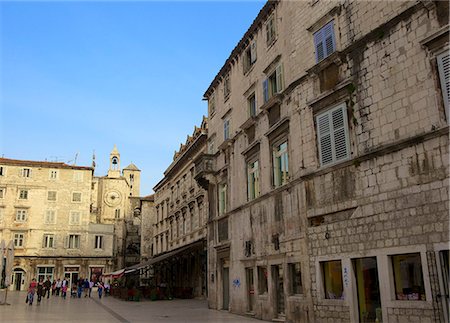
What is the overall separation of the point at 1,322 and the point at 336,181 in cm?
1337

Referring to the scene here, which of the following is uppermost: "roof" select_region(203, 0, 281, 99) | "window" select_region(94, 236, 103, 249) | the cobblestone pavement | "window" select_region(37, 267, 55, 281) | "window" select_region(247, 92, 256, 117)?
"roof" select_region(203, 0, 281, 99)

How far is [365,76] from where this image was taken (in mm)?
12328

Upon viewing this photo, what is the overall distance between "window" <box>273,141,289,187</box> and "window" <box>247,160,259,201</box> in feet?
6.52

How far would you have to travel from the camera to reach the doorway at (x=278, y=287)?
16094mm

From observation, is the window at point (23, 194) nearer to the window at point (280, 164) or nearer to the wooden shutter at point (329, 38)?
the window at point (280, 164)

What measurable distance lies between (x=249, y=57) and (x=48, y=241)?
4155cm

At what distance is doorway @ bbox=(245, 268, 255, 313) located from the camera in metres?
18.5

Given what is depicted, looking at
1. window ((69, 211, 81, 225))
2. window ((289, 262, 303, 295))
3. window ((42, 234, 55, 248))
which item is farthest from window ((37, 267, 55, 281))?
window ((289, 262, 303, 295))

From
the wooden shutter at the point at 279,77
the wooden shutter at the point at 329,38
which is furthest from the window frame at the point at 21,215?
the wooden shutter at the point at 329,38

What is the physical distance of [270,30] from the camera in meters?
18.7

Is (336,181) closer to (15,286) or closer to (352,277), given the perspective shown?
(352,277)

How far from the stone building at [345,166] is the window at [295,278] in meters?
0.05

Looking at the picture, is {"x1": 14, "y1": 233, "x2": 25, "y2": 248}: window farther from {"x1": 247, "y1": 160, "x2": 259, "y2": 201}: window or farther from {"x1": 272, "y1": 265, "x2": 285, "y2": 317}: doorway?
{"x1": 272, "y1": 265, "x2": 285, "y2": 317}: doorway

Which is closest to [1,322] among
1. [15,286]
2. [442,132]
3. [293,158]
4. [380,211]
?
[293,158]
